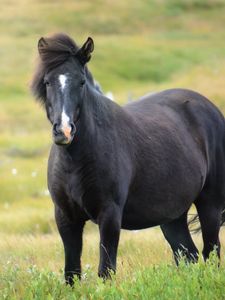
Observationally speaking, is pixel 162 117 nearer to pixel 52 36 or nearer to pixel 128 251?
pixel 52 36

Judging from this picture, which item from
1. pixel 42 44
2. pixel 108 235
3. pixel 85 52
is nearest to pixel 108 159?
pixel 108 235

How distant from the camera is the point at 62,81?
6.43m

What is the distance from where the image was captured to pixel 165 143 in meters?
7.73

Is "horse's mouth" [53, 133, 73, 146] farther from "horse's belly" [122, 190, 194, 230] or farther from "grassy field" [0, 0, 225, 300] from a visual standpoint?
"horse's belly" [122, 190, 194, 230]

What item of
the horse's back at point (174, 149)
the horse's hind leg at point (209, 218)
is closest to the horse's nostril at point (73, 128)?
the horse's back at point (174, 149)

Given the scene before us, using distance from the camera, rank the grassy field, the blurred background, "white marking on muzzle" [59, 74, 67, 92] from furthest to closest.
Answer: the blurred background < "white marking on muzzle" [59, 74, 67, 92] < the grassy field

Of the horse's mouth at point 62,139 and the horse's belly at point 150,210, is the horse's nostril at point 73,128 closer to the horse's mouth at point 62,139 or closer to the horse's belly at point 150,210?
the horse's mouth at point 62,139

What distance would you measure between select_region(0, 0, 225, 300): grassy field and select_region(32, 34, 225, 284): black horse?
1.23 feet

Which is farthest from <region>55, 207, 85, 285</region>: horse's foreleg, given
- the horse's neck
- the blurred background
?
the blurred background

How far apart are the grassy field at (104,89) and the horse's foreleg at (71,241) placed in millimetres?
105

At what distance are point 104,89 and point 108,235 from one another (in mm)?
38664

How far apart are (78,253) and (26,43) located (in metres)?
47.3

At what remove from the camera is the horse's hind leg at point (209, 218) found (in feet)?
27.3

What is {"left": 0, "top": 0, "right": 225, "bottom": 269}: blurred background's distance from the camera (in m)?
14.1
